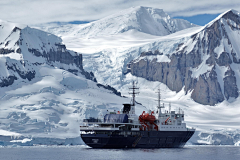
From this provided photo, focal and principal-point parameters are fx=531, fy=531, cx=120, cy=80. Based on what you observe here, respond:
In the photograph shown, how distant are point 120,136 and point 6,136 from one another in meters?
33.1

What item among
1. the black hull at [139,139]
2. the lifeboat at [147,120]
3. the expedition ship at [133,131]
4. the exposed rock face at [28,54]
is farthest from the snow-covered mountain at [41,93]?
the black hull at [139,139]

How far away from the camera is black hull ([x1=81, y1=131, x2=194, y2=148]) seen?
88875 mm

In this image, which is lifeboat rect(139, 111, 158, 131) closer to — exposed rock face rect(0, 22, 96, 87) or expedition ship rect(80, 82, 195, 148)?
expedition ship rect(80, 82, 195, 148)

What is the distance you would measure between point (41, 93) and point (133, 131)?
2184 inches

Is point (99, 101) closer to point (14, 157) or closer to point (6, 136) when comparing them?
point (6, 136)

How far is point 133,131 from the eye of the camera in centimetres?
9169

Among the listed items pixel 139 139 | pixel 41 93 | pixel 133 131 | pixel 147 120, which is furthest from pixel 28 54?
pixel 133 131

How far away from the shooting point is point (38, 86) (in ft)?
481

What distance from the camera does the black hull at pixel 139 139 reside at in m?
88.9

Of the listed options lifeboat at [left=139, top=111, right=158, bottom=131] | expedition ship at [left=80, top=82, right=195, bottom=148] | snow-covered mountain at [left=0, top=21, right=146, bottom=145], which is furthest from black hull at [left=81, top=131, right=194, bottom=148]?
snow-covered mountain at [left=0, top=21, right=146, bottom=145]

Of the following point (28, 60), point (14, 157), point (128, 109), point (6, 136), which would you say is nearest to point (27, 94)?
point (28, 60)

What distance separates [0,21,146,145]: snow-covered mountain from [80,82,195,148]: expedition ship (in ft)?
84.5

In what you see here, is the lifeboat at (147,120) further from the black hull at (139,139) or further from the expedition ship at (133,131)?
the black hull at (139,139)

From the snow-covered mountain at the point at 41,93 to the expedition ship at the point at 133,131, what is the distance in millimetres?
25756
